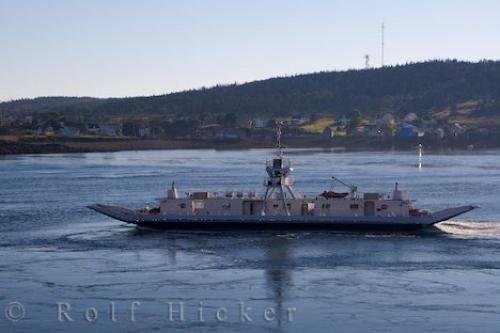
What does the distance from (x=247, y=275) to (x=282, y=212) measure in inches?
628

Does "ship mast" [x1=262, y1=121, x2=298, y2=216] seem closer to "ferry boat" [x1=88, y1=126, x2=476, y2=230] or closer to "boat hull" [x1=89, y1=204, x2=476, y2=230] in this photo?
"ferry boat" [x1=88, y1=126, x2=476, y2=230]

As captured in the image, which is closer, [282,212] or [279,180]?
[282,212]

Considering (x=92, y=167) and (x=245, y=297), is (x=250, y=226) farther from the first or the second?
(x=92, y=167)

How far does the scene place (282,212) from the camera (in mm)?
67875

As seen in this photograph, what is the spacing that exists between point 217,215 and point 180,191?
26.6 meters

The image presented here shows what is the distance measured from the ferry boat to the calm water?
1044mm

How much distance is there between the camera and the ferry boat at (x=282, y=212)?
219ft

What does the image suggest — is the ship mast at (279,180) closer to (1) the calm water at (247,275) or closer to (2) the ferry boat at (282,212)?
(2) the ferry boat at (282,212)

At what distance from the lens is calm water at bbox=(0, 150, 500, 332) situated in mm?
43719

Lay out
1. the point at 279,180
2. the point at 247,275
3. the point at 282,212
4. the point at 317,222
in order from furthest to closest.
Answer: the point at 279,180 → the point at 282,212 → the point at 317,222 → the point at 247,275

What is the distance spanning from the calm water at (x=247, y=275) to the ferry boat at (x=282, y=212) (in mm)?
1044

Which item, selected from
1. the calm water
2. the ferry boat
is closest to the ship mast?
the ferry boat

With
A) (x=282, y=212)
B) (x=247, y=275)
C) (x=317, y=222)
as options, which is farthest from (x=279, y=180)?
(x=247, y=275)

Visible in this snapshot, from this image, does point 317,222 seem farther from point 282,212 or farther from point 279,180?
point 279,180
